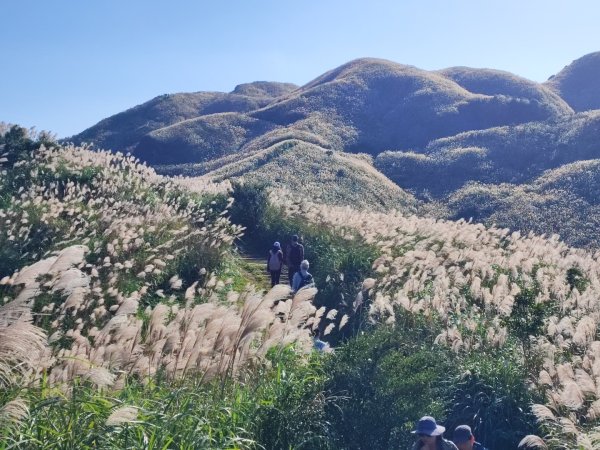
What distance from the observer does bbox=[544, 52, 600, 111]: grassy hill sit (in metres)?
82.4

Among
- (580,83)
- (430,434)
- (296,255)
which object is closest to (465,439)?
(430,434)

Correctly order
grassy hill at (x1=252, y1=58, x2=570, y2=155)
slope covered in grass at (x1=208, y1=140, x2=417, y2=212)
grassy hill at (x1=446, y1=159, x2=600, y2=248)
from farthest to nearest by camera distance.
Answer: grassy hill at (x1=252, y1=58, x2=570, y2=155), slope covered in grass at (x1=208, y1=140, x2=417, y2=212), grassy hill at (x1=446, y1=159, x2=600, y2=248)

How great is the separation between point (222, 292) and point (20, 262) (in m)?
3.80

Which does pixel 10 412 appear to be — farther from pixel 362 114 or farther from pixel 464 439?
pixel 362 114

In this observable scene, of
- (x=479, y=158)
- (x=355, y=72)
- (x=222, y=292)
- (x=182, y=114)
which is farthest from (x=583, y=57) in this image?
(x=222, y=292)

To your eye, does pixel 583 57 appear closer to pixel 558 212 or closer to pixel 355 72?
pixel 355 72

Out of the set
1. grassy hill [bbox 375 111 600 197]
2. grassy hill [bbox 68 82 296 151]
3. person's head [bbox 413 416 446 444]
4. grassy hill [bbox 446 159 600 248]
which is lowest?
grassy hill [bbox 446 159 600 248]

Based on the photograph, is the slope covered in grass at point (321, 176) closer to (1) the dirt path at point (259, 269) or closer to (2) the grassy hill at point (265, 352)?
(1) the dirt path at point (259, 269)

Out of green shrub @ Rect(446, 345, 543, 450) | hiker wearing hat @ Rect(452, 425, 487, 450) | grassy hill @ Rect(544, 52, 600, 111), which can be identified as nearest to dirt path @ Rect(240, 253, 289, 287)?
green shrub @ Rect(446, 345, 543, 450)

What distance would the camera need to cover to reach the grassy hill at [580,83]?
82.4 meters

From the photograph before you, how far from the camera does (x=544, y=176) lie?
45.8 metres

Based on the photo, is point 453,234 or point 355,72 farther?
point 355,72

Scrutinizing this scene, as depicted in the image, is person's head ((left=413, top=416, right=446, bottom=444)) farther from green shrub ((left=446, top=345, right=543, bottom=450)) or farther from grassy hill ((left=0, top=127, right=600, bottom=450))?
green shrub ((left=446, top=345, right=543, bottom=450))

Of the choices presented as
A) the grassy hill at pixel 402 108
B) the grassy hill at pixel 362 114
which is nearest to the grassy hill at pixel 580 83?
the grassy hill at pixel 362 114
